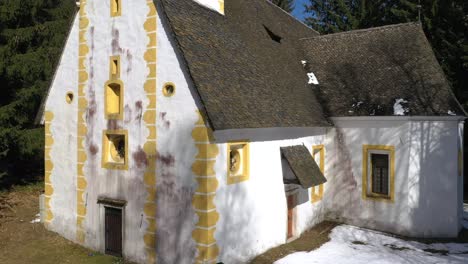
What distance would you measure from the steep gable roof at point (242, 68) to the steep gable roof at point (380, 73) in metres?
1.19

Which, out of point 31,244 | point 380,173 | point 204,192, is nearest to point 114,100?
point 204,192

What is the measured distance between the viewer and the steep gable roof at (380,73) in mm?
16078

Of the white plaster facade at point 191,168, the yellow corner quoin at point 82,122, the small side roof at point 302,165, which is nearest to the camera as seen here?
the white plaster facade at point 191,168

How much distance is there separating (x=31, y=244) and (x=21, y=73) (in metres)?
9.91

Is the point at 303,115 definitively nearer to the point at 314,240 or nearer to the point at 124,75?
the point at 314,240

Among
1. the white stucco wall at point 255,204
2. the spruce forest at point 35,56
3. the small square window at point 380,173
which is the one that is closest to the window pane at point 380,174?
the small square window at point 380,173

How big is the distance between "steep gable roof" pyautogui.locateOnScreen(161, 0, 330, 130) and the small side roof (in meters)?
1.02

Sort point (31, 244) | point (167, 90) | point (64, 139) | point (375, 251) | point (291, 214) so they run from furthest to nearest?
point (291, 214) → point (64, 139) → point (31, 244) → point (375, 251) → point (167, 90)

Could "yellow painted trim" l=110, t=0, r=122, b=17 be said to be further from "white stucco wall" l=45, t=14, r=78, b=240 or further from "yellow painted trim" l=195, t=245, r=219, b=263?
"yellow painted trim" l=195, t=245, r=219, b=263

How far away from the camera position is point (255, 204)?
41.4 ft

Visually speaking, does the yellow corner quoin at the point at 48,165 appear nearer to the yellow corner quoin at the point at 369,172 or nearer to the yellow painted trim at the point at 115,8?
the yellow painted trim at the point at 115,8

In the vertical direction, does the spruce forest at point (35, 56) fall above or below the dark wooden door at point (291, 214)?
above

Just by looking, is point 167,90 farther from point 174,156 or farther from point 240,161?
point 240,161

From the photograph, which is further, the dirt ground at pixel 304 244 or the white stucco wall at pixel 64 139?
the white stucco wall at pixel 64 139
